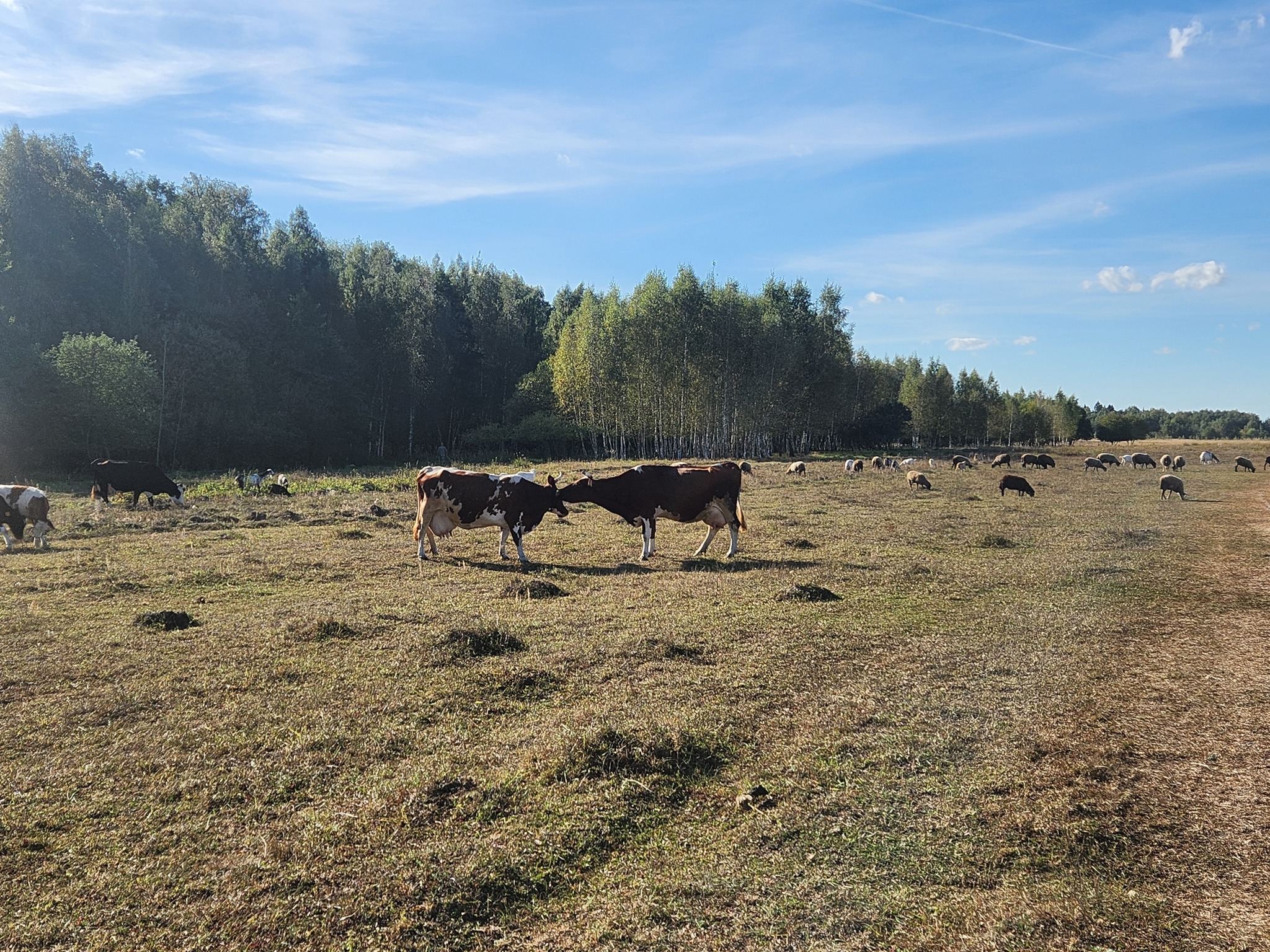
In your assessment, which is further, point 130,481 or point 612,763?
point 130,481

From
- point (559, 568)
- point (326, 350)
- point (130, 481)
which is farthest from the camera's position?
point (326, 350)

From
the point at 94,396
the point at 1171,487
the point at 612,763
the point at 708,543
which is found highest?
the point at 94,396

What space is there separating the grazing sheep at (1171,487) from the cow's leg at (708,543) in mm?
26051

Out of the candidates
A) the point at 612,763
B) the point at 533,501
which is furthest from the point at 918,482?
the point at 612,763

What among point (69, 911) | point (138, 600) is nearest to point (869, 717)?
point (69, 911)

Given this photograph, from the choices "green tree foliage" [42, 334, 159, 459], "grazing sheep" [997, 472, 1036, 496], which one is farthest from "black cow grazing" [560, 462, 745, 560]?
"green tree foliage" [42, 334, 159, 459]

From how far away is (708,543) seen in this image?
53.2ft

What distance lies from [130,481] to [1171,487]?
41543mm

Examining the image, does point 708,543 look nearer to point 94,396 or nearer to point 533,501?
point 533,501

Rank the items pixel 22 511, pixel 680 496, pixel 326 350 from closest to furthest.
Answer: pixel 680 496, pixel 22 511, pixel 326 350

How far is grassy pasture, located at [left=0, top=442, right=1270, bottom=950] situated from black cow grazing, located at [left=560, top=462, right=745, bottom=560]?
3252 mm

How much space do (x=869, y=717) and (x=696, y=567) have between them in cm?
766

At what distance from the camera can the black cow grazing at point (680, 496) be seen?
637 inches

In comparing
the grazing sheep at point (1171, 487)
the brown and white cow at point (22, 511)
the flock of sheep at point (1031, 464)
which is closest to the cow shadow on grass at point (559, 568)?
the brown and white cow at point (22, 511)
